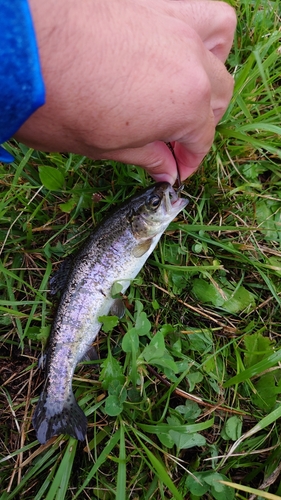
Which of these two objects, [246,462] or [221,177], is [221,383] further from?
[221,177]

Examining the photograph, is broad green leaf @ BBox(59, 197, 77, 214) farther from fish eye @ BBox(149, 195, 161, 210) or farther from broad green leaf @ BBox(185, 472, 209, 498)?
broad green leaf @ BBox(185, 472, 209, 498)

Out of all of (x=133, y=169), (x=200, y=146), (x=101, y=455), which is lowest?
(x=101, y=455)

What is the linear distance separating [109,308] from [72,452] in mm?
985

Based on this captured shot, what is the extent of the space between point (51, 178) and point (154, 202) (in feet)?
2.53

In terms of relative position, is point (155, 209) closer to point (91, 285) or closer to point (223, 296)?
point (91, 285)

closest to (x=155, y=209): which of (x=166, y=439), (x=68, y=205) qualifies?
(x=68, y=205)

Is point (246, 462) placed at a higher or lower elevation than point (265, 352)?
lower

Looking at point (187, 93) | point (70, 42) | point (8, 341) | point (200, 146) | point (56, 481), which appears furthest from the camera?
point (8, 341)

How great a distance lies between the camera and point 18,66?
1.34m

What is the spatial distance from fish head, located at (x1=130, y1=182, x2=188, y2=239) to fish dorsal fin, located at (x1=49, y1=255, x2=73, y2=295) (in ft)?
1.89

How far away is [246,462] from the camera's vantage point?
2.55 m

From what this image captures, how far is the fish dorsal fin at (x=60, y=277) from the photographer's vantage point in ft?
9.18

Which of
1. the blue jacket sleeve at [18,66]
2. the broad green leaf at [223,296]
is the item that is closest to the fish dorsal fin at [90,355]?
the broad green leaf at [223,296]

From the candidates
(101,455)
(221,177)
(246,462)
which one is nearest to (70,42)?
(221,177)
